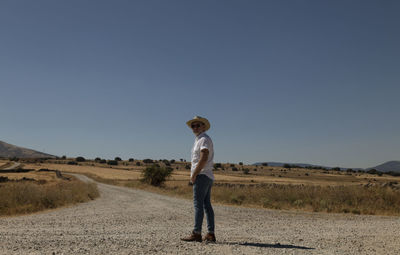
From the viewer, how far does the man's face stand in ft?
20.4

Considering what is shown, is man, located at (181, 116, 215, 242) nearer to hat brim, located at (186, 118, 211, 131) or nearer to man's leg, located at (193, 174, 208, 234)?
man's leg, located at (193, 174, 208, 234)

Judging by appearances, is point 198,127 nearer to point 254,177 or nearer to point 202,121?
point 202,121

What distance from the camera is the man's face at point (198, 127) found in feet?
20.4

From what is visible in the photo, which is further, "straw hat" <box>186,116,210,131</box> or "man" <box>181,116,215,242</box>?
"straw hat" <box>186,116,210,131</box>

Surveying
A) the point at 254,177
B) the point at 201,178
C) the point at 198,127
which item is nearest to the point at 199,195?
the point at 201,178

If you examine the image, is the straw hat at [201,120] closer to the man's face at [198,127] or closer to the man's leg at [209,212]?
the man's face at [198,127]

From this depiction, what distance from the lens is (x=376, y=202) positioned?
1416 centimetres

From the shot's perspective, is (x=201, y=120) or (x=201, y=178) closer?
(x=201, y=178)

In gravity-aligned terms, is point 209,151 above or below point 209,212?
above

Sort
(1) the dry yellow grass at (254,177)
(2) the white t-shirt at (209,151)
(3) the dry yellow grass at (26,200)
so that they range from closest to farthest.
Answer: (2) the white t-shirt at (209,151)
(3) the dry yellow grass at (26,200)
(1) the dry yellow grass at (254,177)

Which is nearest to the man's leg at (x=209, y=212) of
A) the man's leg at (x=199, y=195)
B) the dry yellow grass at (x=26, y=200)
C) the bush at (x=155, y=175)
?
the man's leg at (x=199, y=195)

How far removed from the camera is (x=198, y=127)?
245 inches

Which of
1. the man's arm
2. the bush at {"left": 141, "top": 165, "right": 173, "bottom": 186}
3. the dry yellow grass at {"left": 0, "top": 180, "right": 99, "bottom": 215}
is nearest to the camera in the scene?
the man's arm

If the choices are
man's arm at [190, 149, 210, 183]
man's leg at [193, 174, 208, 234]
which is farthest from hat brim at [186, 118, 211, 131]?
man's leg at [193, 174, 208, 234]
